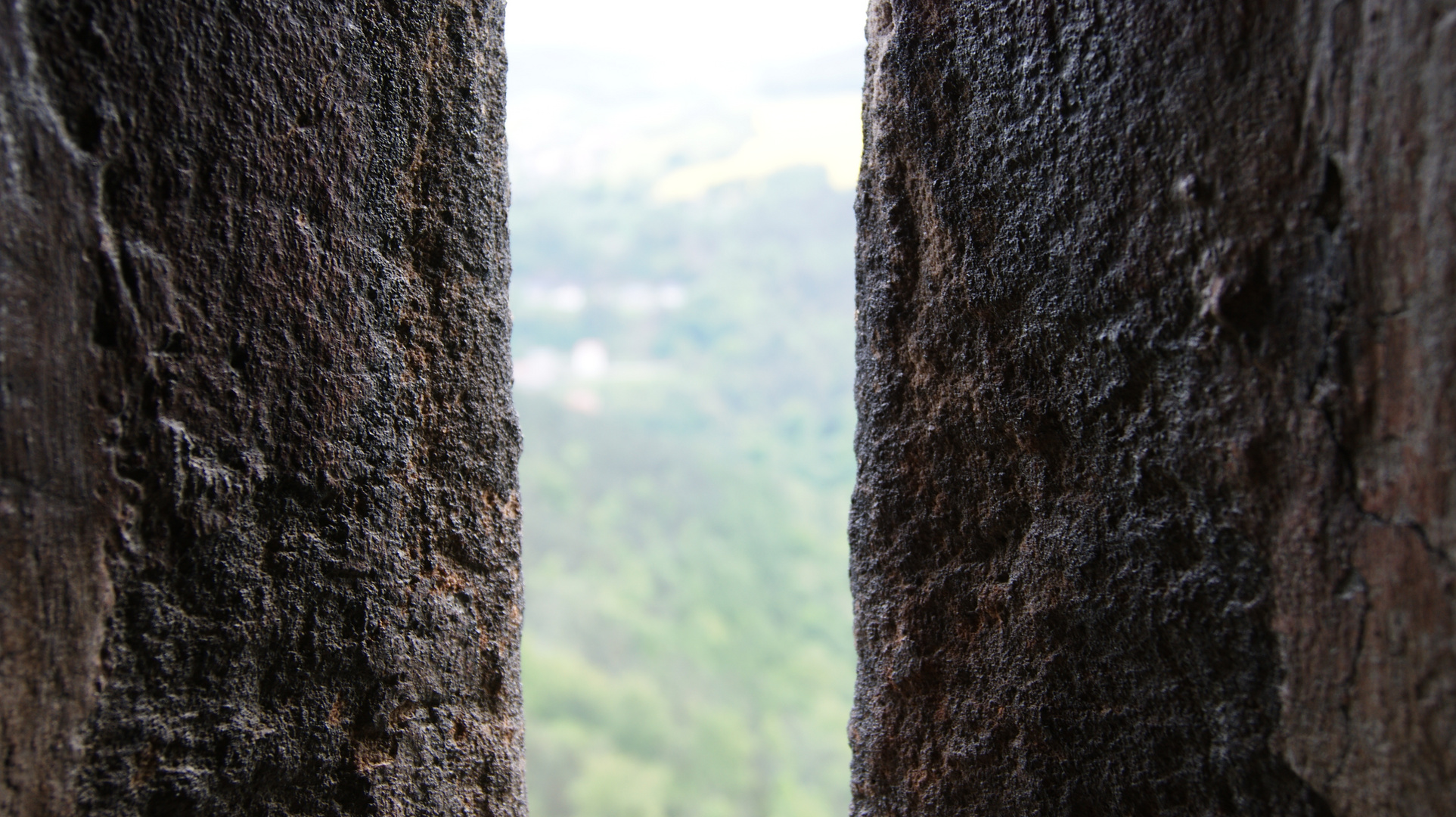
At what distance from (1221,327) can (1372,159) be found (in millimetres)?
209

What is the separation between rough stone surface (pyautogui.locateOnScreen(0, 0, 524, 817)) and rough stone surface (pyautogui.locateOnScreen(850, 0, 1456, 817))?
597 millimetres

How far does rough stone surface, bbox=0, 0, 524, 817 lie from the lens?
3.31 ft

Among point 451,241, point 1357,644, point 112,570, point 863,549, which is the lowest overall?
point 1357,644

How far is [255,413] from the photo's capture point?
115 cm

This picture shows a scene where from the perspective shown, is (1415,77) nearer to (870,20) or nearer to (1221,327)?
(1221,327)

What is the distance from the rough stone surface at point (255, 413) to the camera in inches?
39.8

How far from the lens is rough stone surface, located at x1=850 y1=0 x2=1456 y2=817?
91 centimetres

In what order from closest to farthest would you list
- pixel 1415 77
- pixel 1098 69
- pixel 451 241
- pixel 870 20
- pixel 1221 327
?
pixel 1415 77, pixel 1221 327, pixel 1098 69, pixel 451 241, pixel 870 20

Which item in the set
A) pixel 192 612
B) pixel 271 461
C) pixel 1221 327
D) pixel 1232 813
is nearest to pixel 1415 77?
pixel 1221 327

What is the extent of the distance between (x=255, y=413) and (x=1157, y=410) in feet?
3.51

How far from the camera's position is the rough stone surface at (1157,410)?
0.91 metres

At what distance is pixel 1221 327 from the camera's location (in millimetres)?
1030

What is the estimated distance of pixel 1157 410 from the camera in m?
1.11

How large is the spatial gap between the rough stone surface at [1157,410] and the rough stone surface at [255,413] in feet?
1.96
